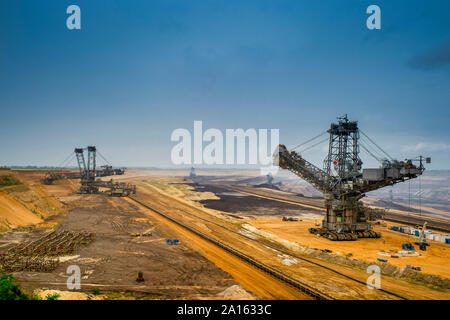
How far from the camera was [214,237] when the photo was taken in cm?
3422

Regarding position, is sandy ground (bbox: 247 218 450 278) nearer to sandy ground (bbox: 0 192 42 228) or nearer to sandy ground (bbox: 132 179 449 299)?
sandy ground (bbox: 132 179 449 299)

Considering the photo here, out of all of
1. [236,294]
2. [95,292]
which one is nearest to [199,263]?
[236,294]

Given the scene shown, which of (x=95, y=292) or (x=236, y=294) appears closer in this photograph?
(x=95, y=292)

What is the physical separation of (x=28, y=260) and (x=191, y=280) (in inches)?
604

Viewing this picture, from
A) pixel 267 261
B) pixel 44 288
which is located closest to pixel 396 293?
pixel 267 261
